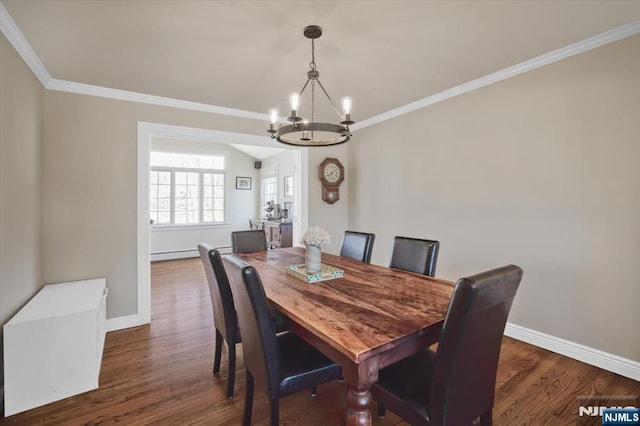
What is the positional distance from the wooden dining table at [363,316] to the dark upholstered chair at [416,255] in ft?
0.66

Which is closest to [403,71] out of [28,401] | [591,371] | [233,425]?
[591,371]

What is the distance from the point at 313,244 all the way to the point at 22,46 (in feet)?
8.28

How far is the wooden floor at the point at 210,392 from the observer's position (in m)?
1.73

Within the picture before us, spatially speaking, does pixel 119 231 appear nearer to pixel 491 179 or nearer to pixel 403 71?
pixel 403 71

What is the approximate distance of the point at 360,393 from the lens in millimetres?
1107

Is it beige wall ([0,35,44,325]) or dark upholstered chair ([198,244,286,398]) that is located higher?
beige wall ([0,35,44,325])

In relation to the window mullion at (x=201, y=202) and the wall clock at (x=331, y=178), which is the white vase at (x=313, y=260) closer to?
the wall clock at (x=331, y=178)

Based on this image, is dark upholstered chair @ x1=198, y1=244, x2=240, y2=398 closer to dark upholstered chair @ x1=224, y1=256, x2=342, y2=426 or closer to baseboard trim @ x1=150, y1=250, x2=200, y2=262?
dark upholstered chair @ x1=224, y1=256, x2=342, y2=426

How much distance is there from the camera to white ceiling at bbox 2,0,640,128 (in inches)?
70.2

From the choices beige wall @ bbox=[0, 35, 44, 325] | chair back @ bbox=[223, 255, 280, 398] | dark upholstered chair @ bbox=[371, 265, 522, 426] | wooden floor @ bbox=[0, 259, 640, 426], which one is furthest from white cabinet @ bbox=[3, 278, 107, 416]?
dark upholstered chair @ bbox=[371, 265, 522, 426]

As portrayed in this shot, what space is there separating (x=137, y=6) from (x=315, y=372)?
2.30 meters

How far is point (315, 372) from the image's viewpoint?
57.4 inches

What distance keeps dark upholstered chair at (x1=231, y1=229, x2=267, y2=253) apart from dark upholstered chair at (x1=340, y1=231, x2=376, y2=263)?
94 centimetres

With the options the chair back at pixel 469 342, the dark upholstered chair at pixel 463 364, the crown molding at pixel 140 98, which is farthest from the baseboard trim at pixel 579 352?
the crown molding at pixel 140 98
